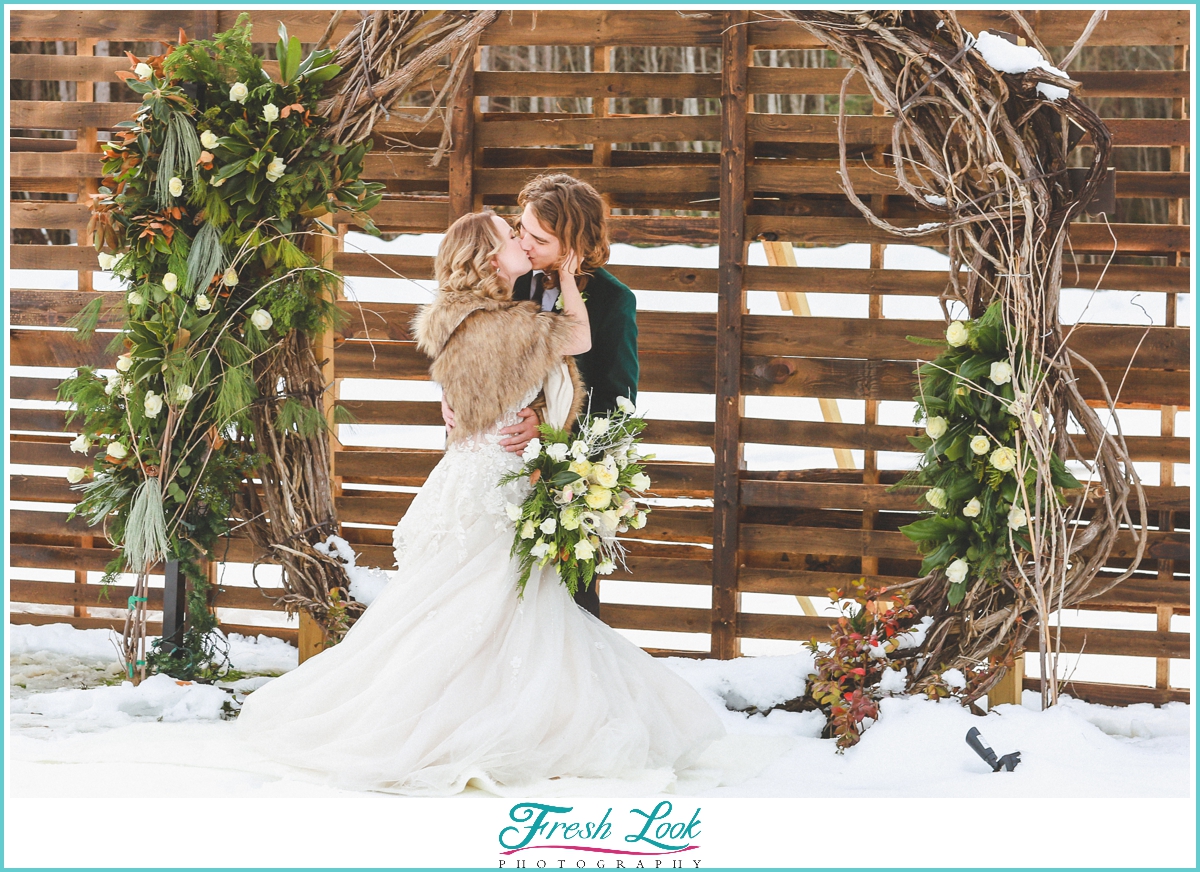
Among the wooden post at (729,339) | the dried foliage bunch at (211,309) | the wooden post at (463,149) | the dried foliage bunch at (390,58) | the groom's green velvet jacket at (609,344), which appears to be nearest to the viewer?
the groom's green velvet jacket at (609,344)

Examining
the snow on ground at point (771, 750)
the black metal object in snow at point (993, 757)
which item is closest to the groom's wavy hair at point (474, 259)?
the snow on ground at point (771, 750)

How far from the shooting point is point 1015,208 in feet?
9.90

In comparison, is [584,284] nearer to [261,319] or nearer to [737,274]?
[737,274]

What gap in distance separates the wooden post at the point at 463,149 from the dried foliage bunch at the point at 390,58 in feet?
1.71

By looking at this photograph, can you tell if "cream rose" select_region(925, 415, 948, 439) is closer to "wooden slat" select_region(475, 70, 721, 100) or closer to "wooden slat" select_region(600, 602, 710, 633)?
"wooden slat" select_region(600, 602, 710, 633)

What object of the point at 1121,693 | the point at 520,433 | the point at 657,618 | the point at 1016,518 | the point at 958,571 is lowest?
the point at 1121,693

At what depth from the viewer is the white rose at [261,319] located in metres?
3.61

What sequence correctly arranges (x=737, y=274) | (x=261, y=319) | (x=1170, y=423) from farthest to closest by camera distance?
(x=737, y=274)
(x=1170, y=423)
(x=261, y=319)

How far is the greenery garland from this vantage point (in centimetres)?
303

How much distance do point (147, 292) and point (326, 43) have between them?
111 centimetres

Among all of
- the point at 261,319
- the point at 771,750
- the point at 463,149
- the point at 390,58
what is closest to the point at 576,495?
the point at 771,750

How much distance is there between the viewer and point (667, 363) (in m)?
4.17

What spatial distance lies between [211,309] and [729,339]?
77.8 inches

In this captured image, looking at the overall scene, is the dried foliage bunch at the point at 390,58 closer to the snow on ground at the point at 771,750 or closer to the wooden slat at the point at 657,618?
the wooden slat at the point at 657,618
